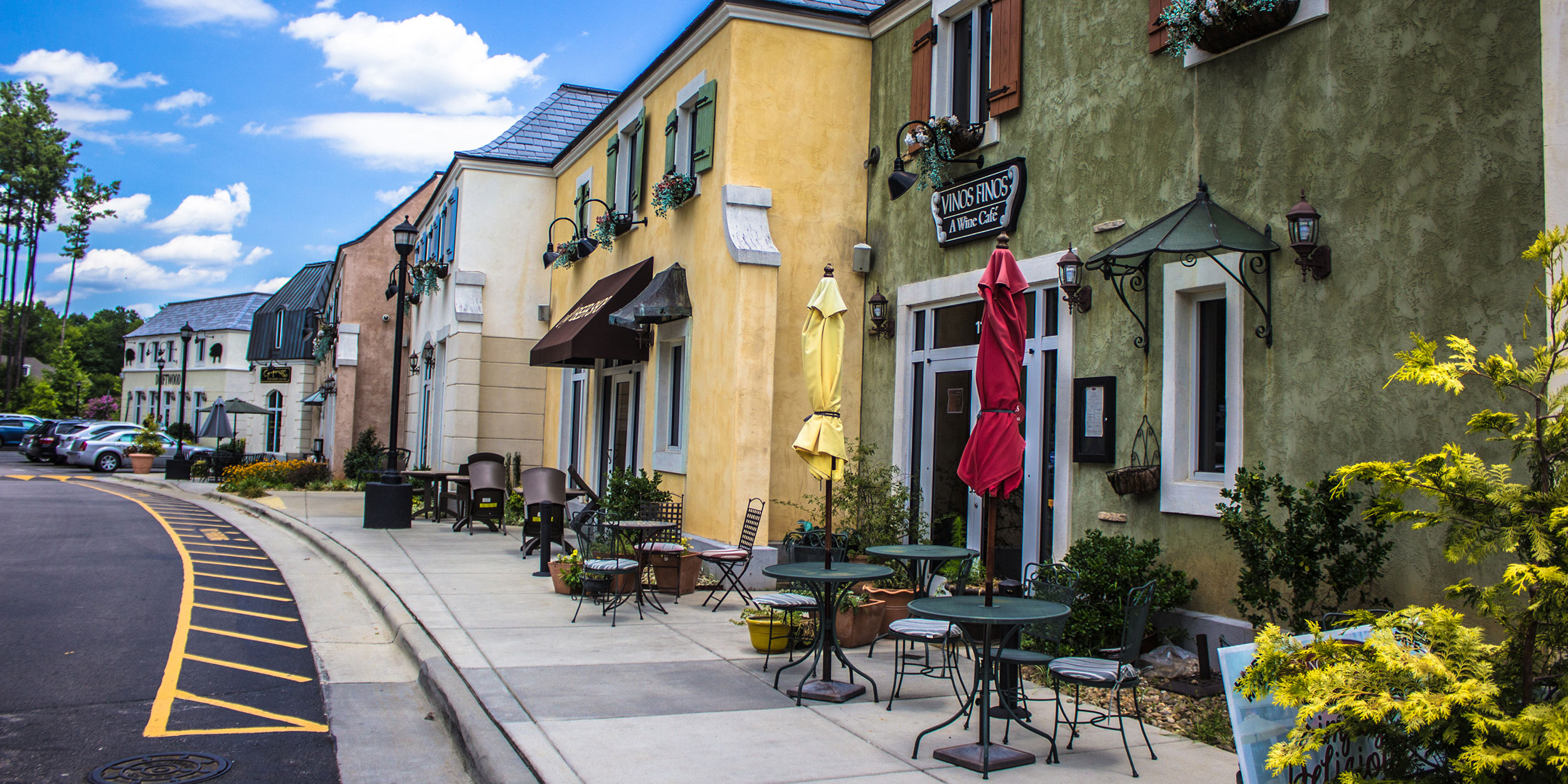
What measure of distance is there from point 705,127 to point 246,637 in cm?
718

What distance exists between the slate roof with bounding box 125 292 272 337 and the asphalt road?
147 feet

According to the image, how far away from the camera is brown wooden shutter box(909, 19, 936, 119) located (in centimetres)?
1045

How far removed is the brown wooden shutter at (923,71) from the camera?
10445mm

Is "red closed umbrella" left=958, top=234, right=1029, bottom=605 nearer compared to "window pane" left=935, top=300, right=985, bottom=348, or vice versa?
"red closed umbrella" left=958, top=234, right=1029, bottom=605

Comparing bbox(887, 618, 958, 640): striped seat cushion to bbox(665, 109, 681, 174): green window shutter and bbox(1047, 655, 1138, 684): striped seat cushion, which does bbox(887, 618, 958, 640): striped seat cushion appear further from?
bbox(665, 109, 681, 174): green window shutter

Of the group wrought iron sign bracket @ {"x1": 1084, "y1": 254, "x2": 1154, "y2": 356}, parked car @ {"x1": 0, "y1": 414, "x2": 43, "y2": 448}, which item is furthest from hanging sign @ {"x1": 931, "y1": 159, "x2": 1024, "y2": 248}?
parked car @ {"x1": 0, "y1": 414, "x2": 43, "y2": 448}

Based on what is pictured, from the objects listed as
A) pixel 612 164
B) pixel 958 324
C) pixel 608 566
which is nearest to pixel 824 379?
pixel 608 566

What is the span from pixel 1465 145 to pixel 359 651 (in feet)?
27.0

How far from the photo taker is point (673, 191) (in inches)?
491

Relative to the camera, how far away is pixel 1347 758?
12.2 ft

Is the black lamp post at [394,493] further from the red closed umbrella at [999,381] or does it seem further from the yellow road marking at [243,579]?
the red closed umbrella at [999,381]

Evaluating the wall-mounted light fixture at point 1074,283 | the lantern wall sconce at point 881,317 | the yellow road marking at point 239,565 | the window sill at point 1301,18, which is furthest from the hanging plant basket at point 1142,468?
the yellow road marking at point 239,565

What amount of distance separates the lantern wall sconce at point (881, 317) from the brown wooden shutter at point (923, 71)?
1.92m

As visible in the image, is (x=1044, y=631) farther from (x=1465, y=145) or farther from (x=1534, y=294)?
(x=1465, y=145)
